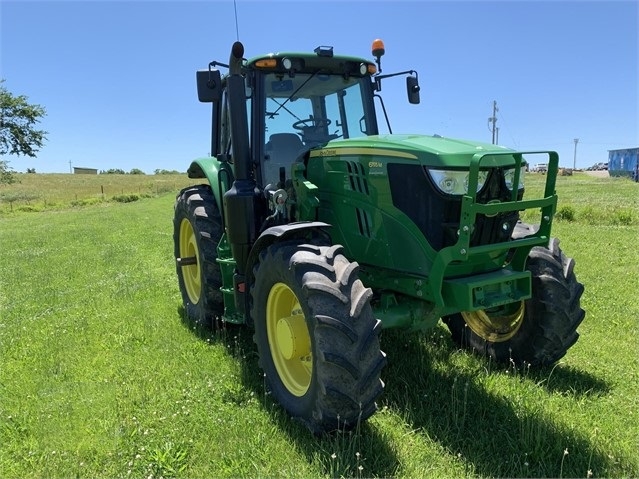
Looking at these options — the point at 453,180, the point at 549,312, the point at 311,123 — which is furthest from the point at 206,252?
the point at 549,312

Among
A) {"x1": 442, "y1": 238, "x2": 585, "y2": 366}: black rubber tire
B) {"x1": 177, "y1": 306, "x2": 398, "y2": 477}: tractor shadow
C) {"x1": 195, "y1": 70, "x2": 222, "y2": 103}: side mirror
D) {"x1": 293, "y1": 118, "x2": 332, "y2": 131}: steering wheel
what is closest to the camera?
{"x1": 177, "y1": 306, "x2": 398, "y2": 477}: tractor shadow

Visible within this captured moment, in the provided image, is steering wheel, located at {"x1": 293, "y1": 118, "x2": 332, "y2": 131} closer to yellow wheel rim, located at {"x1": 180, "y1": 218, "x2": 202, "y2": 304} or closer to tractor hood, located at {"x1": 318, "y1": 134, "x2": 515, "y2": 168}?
tractor hood, located at {"x1": 318, "y1": 134, "x2": 515, "y2": 168}

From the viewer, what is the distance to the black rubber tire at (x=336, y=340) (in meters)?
3.01

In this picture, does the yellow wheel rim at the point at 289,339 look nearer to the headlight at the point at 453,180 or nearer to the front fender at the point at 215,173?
the headlight at the point at 453,180

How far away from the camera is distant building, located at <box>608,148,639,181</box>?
50459 millimetres

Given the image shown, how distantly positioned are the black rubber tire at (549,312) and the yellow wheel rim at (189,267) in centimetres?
364

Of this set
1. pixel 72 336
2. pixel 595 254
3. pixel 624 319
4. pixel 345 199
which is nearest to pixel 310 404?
pixel 345 199

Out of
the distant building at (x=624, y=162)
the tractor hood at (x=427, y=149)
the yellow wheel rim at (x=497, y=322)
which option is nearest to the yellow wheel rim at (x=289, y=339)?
the tractor hood at (x=427, y=149)

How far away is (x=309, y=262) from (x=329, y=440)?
1.11 meters

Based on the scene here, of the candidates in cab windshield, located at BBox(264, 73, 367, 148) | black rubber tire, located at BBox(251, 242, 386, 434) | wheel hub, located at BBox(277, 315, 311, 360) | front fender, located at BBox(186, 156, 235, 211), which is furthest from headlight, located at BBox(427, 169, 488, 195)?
front fender, located at BBox(186, 156, 235, 211)

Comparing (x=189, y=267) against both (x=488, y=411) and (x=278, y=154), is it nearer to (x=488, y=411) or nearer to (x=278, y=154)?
(x=278, y=154)

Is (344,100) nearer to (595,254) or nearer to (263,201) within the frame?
(263,201)

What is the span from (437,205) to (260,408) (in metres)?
1.91

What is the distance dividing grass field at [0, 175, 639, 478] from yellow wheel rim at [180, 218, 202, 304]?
0.35 metres
